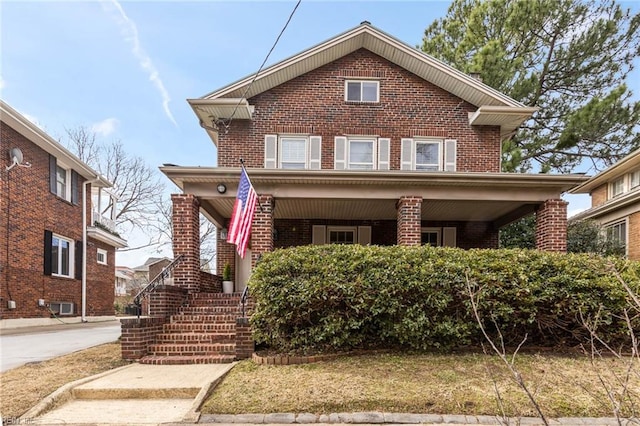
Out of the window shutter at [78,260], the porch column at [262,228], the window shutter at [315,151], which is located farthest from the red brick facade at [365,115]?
the window shutter at [78,260]

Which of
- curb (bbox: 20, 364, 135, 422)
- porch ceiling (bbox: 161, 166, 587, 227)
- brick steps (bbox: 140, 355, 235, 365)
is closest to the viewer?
curb (bbox: 20, 364, 135, 422)

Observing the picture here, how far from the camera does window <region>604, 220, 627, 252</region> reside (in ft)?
44.4

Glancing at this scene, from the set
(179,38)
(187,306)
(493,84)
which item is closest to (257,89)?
(179,38)

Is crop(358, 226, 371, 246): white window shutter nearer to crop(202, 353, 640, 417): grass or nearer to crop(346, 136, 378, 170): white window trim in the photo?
crop(346, 136, 378, 170): white window trim

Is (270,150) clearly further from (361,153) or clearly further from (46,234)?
(46,234)

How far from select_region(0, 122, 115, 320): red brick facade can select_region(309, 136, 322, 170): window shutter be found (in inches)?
371

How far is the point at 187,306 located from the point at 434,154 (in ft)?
26.9

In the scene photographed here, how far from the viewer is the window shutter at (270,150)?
1126 cm

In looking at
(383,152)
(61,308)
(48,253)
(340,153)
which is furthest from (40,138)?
(383,152)

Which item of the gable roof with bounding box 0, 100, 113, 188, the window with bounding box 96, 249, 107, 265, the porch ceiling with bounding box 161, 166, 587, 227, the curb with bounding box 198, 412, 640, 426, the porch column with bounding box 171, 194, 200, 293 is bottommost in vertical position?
the curb with bounding box 198, 412, 640, 426

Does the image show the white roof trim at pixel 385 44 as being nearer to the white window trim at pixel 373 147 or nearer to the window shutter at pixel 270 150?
the window shutter at pixel 270 150

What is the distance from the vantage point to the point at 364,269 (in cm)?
623

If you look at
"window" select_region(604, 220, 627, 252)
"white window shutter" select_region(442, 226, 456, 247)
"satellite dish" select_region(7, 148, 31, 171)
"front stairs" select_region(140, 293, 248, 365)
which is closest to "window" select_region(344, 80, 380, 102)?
"white window shutter" select_region(442, 226, 456, 247)

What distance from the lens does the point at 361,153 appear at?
A: 11555 millimetres
